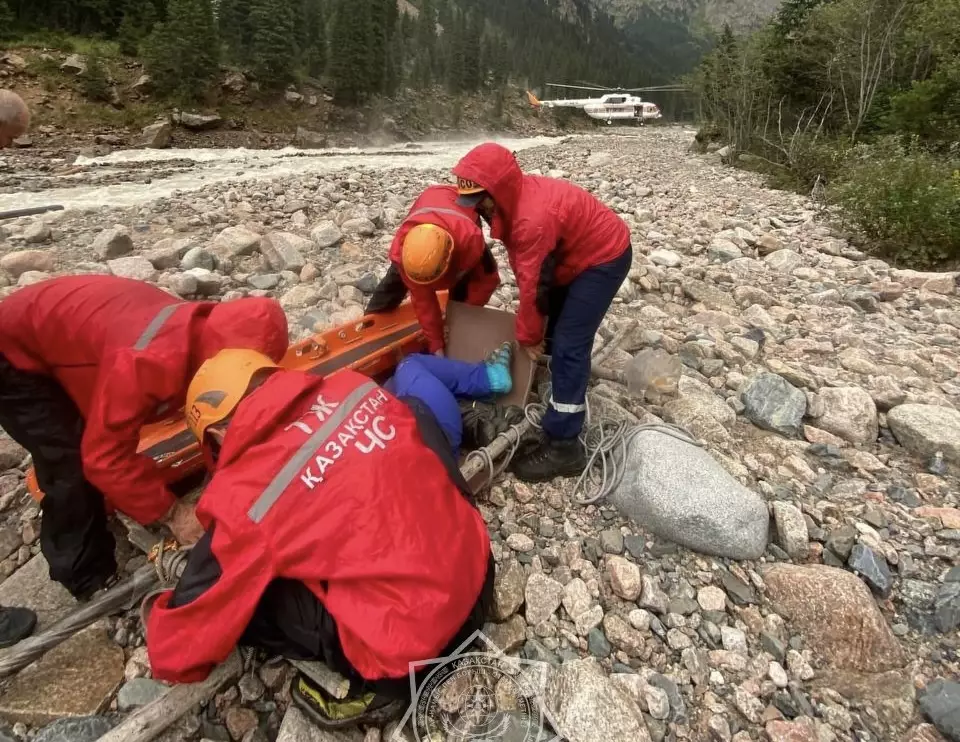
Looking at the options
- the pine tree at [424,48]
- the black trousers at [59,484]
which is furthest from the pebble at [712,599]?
the pine tree at [424,48]

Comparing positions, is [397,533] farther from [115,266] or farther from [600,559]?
[115,266]

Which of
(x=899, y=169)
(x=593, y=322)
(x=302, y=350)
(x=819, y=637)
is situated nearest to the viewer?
(x=819, y=637)

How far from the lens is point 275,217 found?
251 inches

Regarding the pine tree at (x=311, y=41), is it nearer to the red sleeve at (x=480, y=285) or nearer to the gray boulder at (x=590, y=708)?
the red sleeve at (x=480, y=285)

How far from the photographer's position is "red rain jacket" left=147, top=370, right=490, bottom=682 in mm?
1494

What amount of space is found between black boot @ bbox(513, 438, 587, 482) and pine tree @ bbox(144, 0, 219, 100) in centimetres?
3023

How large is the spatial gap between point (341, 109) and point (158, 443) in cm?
3796

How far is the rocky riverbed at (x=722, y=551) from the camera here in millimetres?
1817

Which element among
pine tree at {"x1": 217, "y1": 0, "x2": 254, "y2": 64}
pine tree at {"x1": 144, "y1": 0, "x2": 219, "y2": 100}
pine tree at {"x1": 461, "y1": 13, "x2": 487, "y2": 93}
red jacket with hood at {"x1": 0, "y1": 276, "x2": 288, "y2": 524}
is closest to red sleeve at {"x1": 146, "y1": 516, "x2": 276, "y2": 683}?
red jacket with hood at {"x1": 0, "y1": 276, "x2": 288, "y2": 524}

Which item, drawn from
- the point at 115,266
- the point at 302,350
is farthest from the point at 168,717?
the point at 115,266

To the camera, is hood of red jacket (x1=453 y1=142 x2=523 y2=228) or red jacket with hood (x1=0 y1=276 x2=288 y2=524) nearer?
red jacket with hood (x1=0 y1=276 x2=288 y2=524)

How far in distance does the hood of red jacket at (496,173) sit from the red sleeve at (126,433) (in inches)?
61.0

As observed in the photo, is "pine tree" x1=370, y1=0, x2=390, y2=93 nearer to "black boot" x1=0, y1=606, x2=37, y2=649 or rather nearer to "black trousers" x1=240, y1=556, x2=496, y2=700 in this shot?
"black boot" x1=0, y1=606, x2=37, y2=649

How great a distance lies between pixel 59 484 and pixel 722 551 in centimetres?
262
